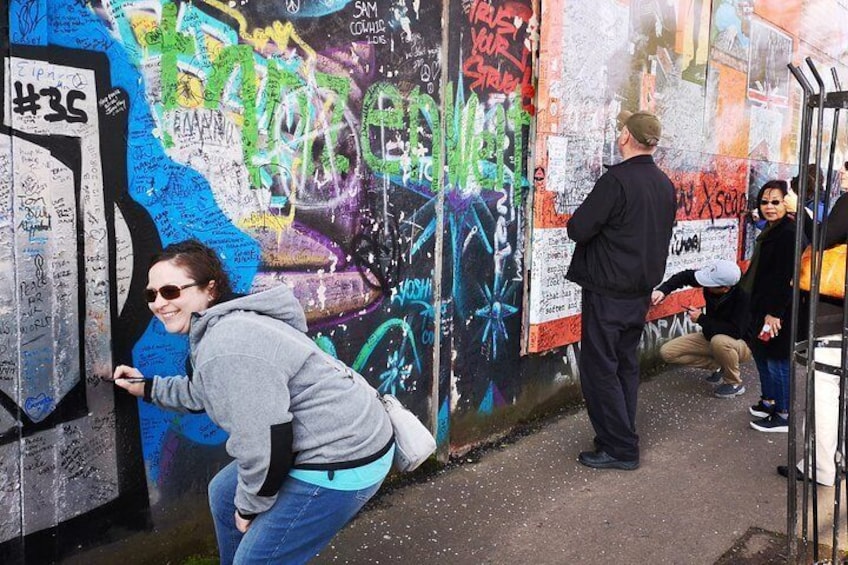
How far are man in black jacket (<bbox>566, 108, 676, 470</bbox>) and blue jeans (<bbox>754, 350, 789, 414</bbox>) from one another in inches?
47.2

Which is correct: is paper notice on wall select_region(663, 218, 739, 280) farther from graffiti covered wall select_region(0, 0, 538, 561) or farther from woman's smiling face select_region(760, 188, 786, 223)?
graffiti covered wall select_region(0, 0, 538, 561)

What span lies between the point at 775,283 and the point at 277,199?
3306 millimetres

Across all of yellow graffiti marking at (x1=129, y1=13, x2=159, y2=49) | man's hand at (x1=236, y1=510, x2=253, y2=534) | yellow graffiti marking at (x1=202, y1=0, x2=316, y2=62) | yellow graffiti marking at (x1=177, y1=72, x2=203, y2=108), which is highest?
yellow graffiti marking at (x1=202, y1=0, x2=316, y2=62)

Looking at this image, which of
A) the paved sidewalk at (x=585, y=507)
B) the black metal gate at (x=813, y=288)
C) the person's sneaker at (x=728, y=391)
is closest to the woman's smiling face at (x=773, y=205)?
the paved sidewalk at (x=585, y=507)

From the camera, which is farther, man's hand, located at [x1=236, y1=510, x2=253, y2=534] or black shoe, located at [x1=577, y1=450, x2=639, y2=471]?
black shoe, located at [x1=577, y1=450, x2=639, y2=471]

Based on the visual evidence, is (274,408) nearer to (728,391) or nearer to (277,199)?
(277,199)

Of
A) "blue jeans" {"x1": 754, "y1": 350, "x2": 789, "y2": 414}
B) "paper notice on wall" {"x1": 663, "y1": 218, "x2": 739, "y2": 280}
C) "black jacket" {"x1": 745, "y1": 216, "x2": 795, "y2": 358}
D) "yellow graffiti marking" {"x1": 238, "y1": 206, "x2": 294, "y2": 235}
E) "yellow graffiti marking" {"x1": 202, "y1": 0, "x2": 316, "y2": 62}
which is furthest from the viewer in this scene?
"paper notice on wall" {"x1": 663, "y1": 218, "x2": 739, "y2": 280}

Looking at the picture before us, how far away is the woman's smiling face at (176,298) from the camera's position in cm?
232

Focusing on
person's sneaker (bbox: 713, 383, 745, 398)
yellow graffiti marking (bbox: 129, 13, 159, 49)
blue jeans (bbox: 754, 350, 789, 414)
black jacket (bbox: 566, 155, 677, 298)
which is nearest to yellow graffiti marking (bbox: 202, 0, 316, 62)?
yellow graffiti marking (bbox: 129, 13, 159, 49)

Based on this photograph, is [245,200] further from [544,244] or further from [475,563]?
[544,244]

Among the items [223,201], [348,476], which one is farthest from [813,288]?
[223,201]

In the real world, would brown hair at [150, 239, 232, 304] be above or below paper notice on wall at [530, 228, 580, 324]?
above

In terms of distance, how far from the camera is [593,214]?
14.4 feet

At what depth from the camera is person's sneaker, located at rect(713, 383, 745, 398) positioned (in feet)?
20.4
